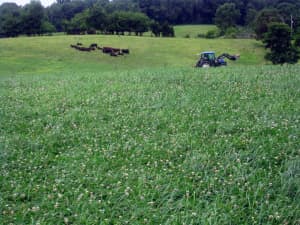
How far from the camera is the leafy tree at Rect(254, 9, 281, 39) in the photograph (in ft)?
206

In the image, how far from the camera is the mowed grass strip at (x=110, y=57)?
41312 millimetres

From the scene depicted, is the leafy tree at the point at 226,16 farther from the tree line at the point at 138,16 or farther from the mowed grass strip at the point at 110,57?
the mowed grass strip at the point at 110,57

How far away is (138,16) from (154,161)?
68560 mm

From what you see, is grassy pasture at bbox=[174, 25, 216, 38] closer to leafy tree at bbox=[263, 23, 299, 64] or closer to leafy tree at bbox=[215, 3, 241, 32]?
leafy tree at bbox=[215, 3, 241, 32]

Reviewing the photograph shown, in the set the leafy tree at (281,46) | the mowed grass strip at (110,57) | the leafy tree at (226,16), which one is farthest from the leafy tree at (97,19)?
the leafy tree at (281,46)

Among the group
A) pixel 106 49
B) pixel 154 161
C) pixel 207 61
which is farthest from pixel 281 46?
pixel 154 161

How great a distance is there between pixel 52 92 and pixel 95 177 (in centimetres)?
870

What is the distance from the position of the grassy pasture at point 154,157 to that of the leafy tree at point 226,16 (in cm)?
6956

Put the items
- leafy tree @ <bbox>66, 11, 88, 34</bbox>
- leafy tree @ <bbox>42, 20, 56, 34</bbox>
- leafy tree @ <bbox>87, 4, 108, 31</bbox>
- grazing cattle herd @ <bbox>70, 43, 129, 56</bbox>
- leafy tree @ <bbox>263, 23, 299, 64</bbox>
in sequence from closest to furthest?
grazing cattle herd @ <bbox>70, 43, 129, 56</bbox> < leafy tree @ <bbox>263, 23, 299, 64</bbox> < leafy tree @ <bbox>87, 4, 108, 31</bbox> < leafy tree @ <bbox>66, 11, 88, 34</bbox> < leafy tree @ <bbox>42, 20, 56, 34</bbox>

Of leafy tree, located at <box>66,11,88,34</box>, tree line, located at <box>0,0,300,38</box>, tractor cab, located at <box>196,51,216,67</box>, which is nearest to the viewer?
tractor cab, located at <box>196,51,216,67</box>

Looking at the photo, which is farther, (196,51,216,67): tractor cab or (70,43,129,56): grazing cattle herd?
(70,43,129,56): grazing cattle herd

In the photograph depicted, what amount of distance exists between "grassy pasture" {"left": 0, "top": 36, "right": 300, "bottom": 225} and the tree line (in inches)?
2255

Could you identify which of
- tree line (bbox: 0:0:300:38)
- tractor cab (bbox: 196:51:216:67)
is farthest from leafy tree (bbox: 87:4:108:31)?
tractor cab (bbox: 196:51:216:67)

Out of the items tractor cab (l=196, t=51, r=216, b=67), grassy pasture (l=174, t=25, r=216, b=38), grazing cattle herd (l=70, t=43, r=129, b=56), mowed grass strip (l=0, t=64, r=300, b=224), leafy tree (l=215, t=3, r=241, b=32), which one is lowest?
mowed grass strip (l=0, t=64, r=300, b=224)
